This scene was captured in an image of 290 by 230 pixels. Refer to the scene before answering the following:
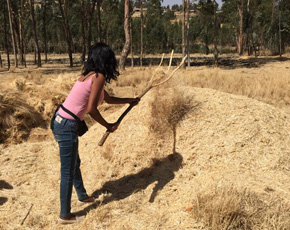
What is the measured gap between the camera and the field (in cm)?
238

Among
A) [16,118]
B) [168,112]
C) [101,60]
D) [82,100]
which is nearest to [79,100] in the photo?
[82,100]

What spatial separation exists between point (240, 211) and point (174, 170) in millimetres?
890

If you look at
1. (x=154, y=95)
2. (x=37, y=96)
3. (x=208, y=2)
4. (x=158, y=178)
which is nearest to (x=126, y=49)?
(x=208, y=2)

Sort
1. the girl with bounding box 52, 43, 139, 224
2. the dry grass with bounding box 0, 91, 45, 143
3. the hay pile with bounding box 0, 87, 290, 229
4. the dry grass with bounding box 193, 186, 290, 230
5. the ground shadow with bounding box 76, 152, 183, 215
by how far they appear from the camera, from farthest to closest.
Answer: the dry grass with bounding box 0, 91, 45, 143 < the ground shadow with bounding box 76, 152, 183, 215 < the hay pile with bounding box 0, 87, 290, 229 < the dry grass with bounding box 193, 186, 290, 230 < the girl with bounding box 52, 43, 139, 224

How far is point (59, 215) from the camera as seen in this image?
2.50 meters

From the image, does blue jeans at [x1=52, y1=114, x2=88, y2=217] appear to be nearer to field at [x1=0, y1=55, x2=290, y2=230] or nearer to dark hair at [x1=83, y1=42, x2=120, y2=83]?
field at [x1=0, y1=55, x2=290, y2=230]

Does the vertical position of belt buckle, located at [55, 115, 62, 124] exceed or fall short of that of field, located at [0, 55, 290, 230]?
it exceeds it

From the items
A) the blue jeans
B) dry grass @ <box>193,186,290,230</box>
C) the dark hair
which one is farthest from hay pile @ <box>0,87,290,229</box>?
the dark hair

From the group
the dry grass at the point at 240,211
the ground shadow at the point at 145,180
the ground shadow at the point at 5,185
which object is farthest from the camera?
the ground shadow at the point at 5,185

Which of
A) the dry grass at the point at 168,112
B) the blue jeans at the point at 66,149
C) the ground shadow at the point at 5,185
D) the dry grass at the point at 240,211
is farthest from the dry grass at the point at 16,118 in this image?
the dry grass at the point at 240,211

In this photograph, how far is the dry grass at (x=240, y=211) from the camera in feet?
7.22

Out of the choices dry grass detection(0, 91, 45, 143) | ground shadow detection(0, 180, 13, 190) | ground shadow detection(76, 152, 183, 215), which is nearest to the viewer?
ground shadow detection(76, 152, 183, 215)

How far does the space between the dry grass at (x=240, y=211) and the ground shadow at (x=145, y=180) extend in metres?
0.64

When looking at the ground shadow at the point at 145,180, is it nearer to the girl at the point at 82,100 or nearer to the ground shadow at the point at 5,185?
the girl at the point at 82,100
